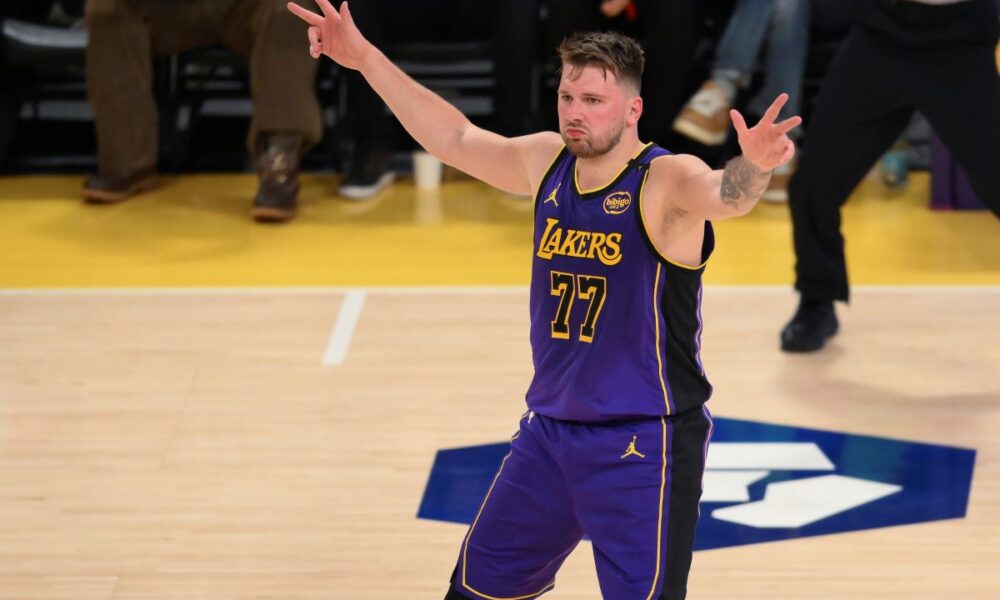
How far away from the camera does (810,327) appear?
5.77 metres

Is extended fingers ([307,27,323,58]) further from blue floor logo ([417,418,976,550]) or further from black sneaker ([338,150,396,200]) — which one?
black sneaker ([338,150,396,200])

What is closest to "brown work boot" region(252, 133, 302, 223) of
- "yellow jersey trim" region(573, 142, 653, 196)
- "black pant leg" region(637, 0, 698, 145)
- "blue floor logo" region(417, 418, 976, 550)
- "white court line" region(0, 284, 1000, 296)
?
"white court line" region(0, 284, 1000, 296)

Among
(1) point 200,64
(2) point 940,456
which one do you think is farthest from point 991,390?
(1) point 200,64

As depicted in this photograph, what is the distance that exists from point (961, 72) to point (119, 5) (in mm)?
4075

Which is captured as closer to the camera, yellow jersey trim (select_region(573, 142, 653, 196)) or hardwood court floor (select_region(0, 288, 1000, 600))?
yellow jersey trim (select_region(573, 142, 653, 196))

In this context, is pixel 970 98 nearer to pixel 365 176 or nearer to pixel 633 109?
pixel 633 109

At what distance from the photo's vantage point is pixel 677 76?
7.54 metres

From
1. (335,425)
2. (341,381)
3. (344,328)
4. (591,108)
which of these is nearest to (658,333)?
(591,108)

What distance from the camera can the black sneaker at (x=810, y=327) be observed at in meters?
5.73

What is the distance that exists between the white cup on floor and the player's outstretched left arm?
4.81 metres

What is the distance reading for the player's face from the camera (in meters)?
3.20

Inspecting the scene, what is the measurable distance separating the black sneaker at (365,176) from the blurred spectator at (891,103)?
2.74 metres

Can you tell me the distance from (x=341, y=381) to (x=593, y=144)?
2.43 m

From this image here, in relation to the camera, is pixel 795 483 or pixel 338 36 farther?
pixel 795 483
